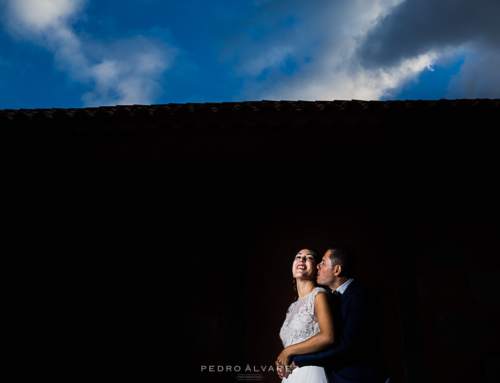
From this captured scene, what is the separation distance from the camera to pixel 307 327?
3051 millimetres

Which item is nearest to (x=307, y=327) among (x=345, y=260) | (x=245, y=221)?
(x=345, y=260)

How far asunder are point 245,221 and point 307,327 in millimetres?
1500

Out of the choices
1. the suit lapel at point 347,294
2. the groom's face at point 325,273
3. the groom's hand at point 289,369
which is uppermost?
the groom's face at point 325,273

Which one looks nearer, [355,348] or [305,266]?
[355,348]

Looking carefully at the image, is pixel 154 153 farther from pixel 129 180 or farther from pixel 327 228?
pixel 327 228

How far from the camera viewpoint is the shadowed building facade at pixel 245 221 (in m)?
3.68

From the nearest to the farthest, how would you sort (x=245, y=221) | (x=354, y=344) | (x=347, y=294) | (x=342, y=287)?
(x=354, y=344) → (x=347, y=294) → (x=342, y=287) → (x=245, y=221)

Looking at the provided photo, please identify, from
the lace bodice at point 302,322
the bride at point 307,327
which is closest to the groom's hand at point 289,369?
the bride at point 307,327

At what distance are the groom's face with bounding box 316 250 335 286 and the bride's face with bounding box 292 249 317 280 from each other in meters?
0.05

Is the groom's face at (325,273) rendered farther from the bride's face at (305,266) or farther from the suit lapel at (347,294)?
the suit lapel at (347,294)

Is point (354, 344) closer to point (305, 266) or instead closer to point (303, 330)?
point (303, 330)

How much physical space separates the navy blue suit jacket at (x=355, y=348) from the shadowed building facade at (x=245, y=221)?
687 millimetres

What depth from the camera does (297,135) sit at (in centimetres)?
408

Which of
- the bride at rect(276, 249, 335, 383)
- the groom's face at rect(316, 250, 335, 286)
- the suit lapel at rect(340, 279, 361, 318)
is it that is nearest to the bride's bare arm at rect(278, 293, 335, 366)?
the bride at rect(276, 249, 335, 383)
